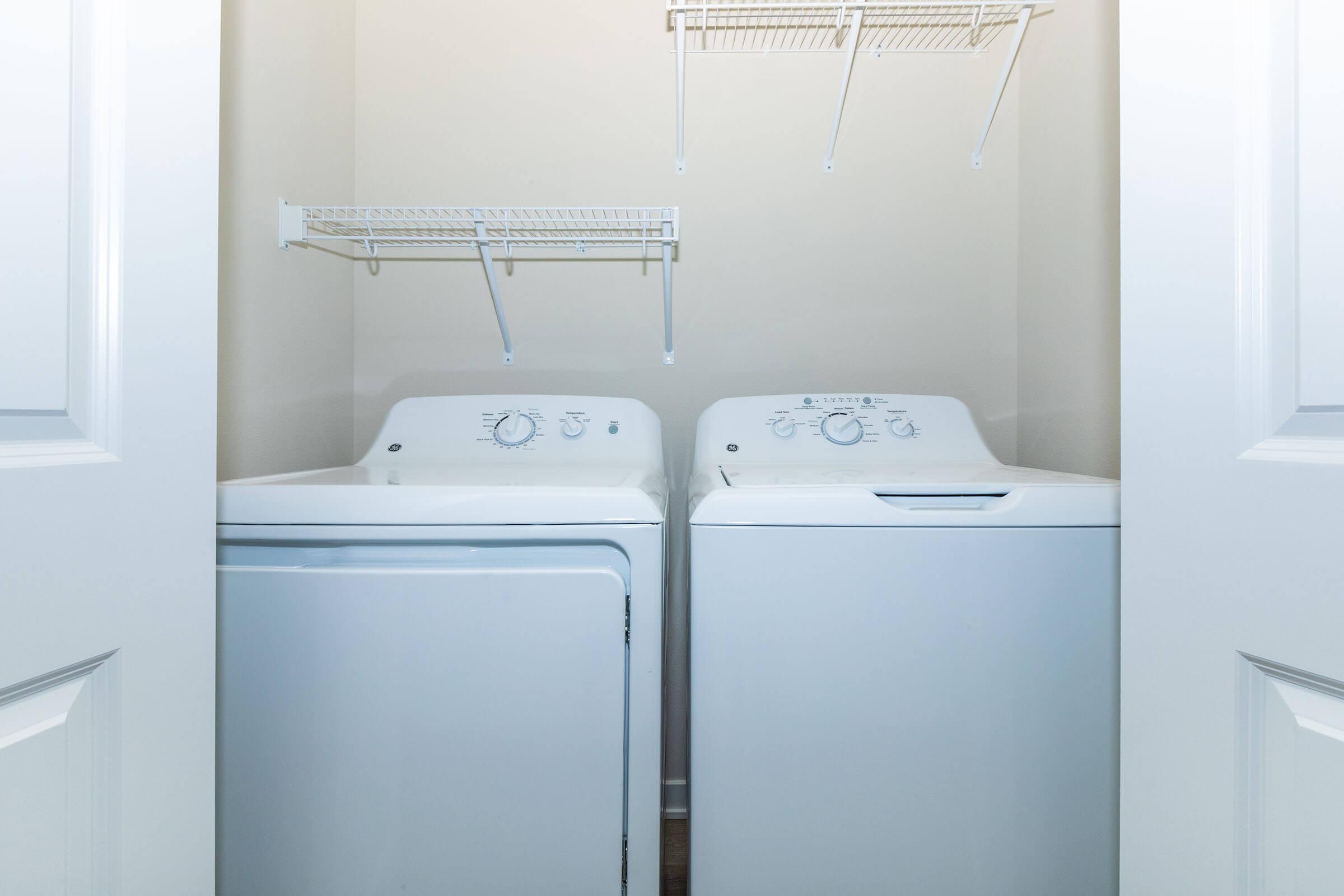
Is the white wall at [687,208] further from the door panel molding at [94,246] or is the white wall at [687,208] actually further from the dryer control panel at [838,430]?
the door panel molding at [94,246]

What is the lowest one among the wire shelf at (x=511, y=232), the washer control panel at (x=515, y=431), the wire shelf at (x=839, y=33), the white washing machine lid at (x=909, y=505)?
the white washing machine lid at (x=909, y=505)

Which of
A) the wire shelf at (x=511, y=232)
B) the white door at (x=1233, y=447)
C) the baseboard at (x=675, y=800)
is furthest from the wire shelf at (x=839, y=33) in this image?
the baseboard at (x=675, y=800)

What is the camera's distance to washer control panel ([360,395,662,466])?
1400 mm

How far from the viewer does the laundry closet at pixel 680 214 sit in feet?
5.45

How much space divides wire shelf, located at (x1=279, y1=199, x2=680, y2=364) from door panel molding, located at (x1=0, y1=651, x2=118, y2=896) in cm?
117

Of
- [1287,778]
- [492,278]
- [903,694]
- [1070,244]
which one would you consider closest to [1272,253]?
[1287,778]

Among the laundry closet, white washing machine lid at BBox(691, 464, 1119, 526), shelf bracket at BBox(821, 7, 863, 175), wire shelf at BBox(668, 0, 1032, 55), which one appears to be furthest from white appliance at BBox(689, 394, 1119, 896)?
wire shelf at BBox(668, 0, 1032, 55)

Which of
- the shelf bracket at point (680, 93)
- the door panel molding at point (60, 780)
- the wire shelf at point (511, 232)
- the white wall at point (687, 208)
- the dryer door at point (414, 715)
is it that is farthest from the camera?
the white wall at point (687, 208)

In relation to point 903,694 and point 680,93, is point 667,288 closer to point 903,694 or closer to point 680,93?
point 680,93

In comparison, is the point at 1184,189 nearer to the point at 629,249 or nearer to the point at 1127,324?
the point at 1127,324

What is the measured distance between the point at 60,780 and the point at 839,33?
1944 millimetres

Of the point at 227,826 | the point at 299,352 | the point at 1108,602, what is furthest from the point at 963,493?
the point at 299,352

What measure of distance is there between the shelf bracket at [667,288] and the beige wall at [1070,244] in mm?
876

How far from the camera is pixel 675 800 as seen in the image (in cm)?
162
